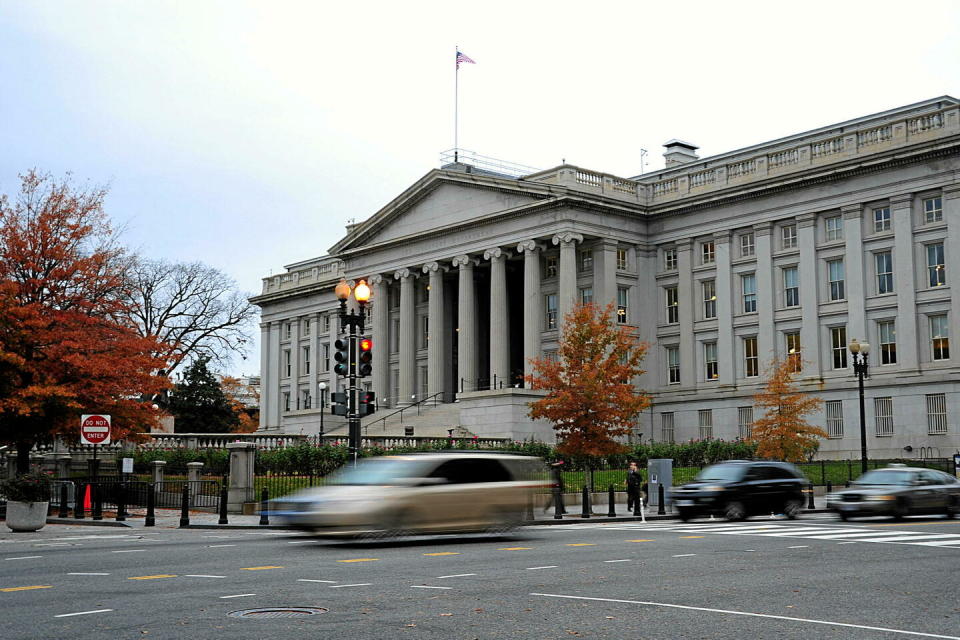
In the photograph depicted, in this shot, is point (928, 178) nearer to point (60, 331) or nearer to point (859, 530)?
point (859, 530)

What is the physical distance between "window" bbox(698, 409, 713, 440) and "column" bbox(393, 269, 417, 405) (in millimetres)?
20446

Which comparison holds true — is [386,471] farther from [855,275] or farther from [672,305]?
[672,305]

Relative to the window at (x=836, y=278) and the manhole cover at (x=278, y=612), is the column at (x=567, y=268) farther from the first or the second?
the manhole cover at (x=278, y=612)

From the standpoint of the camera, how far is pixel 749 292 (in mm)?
64500

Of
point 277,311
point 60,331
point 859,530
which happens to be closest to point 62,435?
point 60,331

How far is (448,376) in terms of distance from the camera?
253 feet

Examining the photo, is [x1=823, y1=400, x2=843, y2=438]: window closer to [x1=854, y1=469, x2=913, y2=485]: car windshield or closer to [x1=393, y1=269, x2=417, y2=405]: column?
[x1=393, y1=269, x2=417, y2=405]: column

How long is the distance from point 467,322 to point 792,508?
42.4m

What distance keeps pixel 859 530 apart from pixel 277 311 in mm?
80035

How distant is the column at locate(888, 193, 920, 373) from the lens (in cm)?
5631

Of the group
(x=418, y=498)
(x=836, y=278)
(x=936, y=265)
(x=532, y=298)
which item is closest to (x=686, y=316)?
(x=532, y=298)

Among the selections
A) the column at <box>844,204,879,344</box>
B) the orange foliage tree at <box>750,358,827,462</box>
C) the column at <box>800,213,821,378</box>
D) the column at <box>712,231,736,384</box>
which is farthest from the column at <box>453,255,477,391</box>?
the column at <box>844,204,879,344</box>

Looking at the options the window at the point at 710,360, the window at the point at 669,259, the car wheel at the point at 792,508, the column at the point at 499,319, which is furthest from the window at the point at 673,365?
the car wheel at the point at 792,508

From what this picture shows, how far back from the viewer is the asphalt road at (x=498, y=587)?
10430 millimetres
